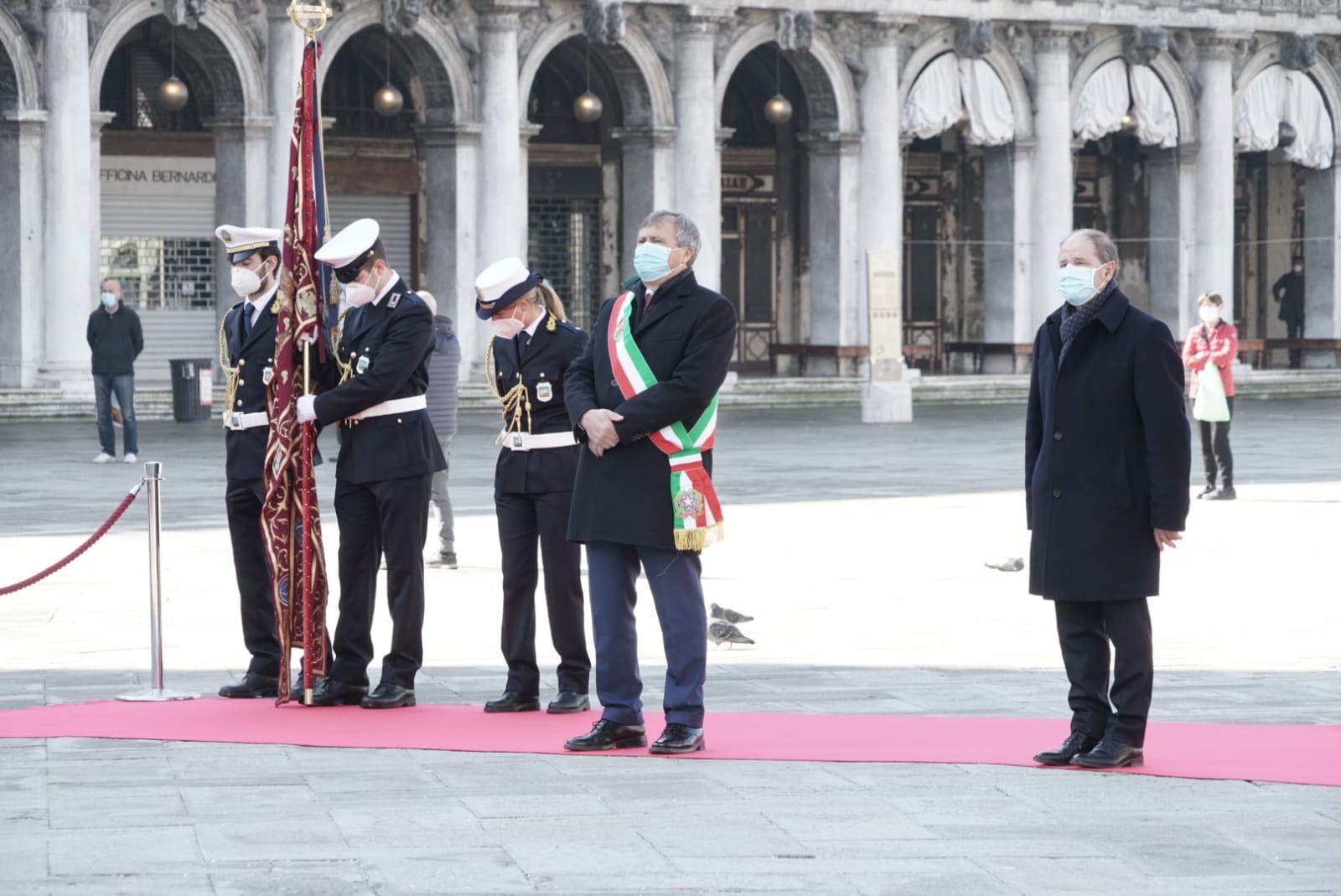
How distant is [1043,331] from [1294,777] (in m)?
1.57

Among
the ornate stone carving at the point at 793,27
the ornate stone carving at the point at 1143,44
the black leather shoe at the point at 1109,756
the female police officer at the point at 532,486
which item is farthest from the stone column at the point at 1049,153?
the black leather shoe at the point at 1109,756

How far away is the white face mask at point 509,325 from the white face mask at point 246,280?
978 millimetres

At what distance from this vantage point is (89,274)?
3016cm

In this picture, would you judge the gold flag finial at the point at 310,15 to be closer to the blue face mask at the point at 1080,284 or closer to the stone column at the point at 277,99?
the blue face mask at the point at 1080,284

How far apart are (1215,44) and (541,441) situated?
33077 mm

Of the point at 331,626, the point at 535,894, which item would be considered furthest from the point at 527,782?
the point at 331,626

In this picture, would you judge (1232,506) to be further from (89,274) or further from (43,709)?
(89,274)

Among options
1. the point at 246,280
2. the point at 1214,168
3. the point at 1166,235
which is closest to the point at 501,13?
the point at 1166,235

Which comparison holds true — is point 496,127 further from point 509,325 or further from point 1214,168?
point 509,325

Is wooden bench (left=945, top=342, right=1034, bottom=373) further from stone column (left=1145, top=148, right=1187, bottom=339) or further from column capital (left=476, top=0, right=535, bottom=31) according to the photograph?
column capital (left=476, top=0, right=535, bottom=31)

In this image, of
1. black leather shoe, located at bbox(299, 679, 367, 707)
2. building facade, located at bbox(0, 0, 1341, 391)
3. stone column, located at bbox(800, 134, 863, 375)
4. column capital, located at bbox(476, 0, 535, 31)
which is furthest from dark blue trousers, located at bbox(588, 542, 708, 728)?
stone column, located at bbox(800, 134, 863, 375)

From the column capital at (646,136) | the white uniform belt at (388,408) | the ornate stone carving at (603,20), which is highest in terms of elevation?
the ornate stone carving at (603,20)

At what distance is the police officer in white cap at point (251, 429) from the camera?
30.1 ft

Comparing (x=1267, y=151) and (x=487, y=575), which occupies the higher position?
(x=1267, y=151)
